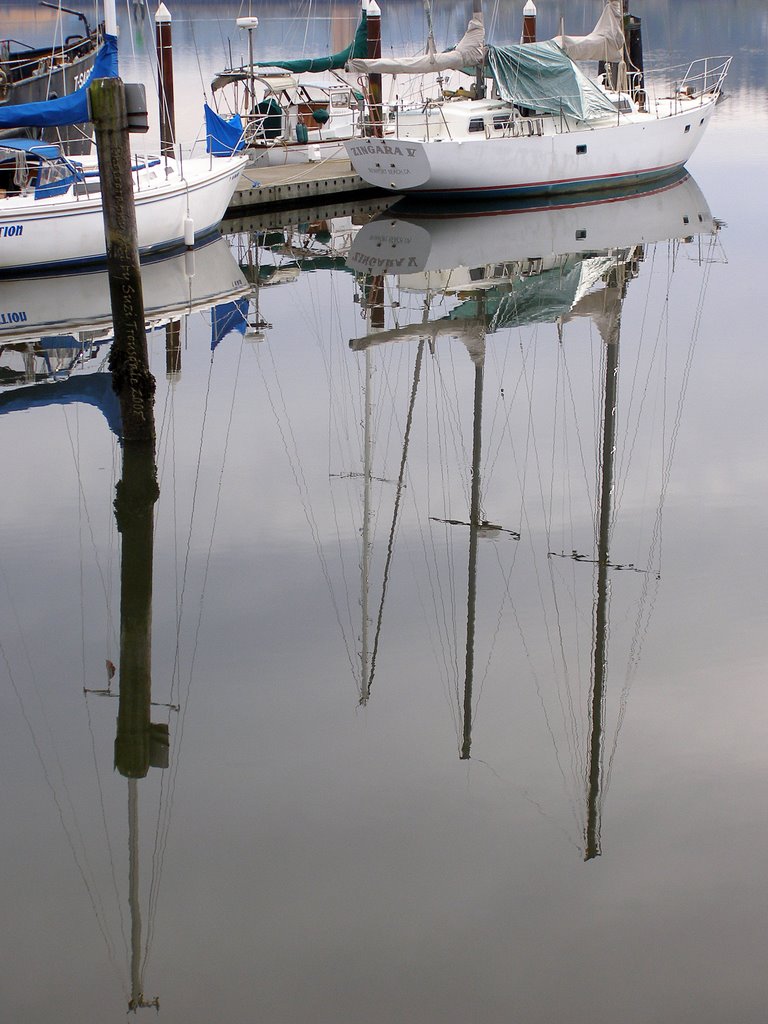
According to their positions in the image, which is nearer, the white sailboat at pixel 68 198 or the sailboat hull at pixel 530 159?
the white sailboat at pixel 68 198

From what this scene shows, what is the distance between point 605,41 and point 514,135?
4747mm

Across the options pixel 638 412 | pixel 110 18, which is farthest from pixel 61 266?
pixel 638 412

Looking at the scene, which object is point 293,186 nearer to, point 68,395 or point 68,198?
point 68,198

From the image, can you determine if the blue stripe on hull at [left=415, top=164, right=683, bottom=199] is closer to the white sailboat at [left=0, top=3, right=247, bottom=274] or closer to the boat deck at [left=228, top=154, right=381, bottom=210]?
the boat deck at [left=228, top=154, right=381, bottom=210]

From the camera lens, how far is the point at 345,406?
12516 mm

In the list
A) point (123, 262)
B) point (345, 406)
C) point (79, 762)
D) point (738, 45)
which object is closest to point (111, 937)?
point (79, 762)

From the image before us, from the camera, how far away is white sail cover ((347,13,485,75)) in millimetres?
23922

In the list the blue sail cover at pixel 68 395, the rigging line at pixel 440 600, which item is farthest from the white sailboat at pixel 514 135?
the rigging line at pixel 440 600

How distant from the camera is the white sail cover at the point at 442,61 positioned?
78.5ft

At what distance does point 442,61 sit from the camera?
2422 centimetres

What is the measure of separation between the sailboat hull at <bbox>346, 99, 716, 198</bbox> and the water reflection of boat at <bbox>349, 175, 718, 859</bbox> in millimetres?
474

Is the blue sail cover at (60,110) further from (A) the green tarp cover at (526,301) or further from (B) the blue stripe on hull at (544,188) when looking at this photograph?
(B) the blue stripe on hull at (544,188)

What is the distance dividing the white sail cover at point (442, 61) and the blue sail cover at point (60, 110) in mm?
7382

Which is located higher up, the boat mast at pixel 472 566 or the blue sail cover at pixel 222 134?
the blue sail cover at pixel 222 134
